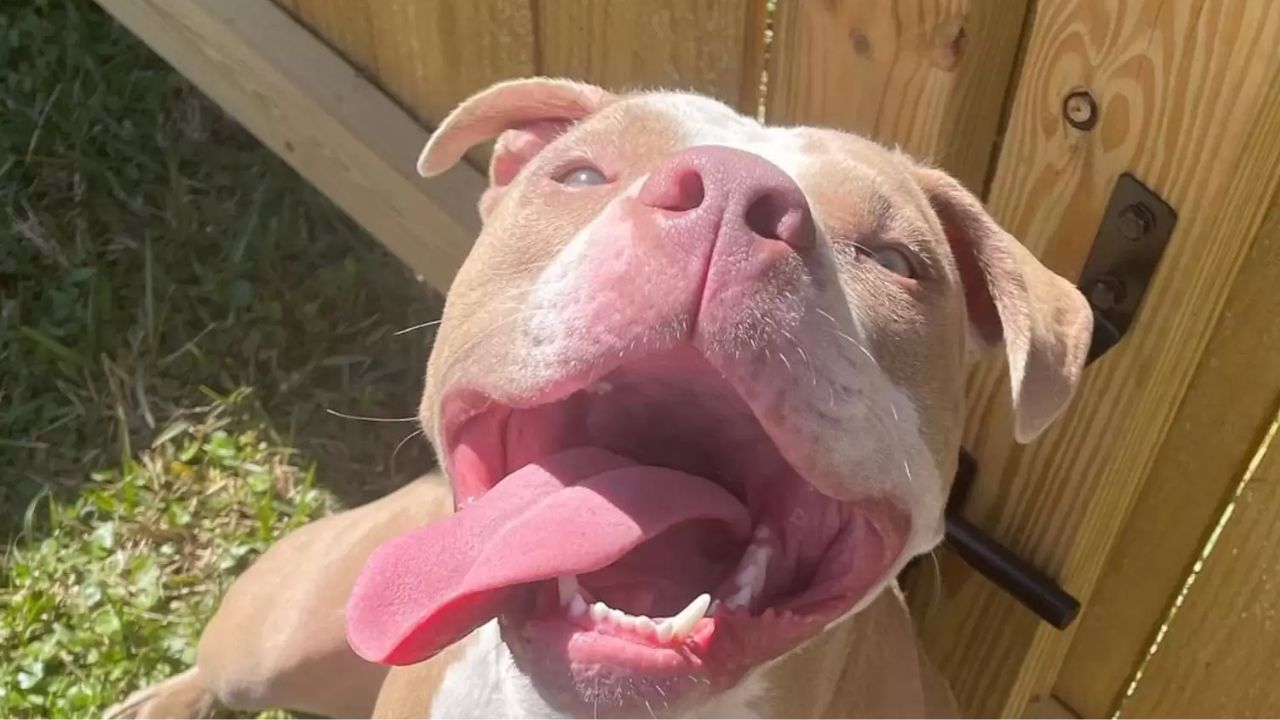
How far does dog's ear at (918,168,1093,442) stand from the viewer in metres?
2.20

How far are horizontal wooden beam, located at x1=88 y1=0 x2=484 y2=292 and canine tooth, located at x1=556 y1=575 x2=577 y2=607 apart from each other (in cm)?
189

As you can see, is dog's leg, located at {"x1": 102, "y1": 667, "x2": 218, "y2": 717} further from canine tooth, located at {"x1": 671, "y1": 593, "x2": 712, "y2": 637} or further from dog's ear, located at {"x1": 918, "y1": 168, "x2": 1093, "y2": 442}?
dog's ear, located at {"x1": 918, "y1": 168, "x2": 1093, "y2": 442}

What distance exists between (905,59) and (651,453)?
84cm

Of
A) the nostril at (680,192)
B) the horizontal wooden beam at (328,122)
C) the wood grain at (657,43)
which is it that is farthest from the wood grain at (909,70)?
the horizontal wooden beam at (328,122)

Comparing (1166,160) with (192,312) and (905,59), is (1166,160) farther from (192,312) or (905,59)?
(192,312)

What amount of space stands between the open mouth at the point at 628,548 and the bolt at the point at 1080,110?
73 cm

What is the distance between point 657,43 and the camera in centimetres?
296

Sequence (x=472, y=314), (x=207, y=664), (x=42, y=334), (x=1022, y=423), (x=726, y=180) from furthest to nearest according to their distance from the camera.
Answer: (x=42, y=334) → (x=207, y=664) → (x=1022, y=423) → (x=472, y=314) → (x=726, y=180)

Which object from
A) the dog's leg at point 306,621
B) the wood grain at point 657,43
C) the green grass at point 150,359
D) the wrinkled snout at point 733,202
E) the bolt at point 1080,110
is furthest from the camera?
the green grass at point 150,359

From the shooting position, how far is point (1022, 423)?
2.29 m

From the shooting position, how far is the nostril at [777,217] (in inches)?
70.4

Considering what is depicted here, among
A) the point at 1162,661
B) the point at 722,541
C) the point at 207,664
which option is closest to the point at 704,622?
the point at 722,541

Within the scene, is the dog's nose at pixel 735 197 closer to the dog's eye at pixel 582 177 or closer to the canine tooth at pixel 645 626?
the dog's eye at pixel 582 177

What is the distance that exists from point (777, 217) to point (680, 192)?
0.43 feet
